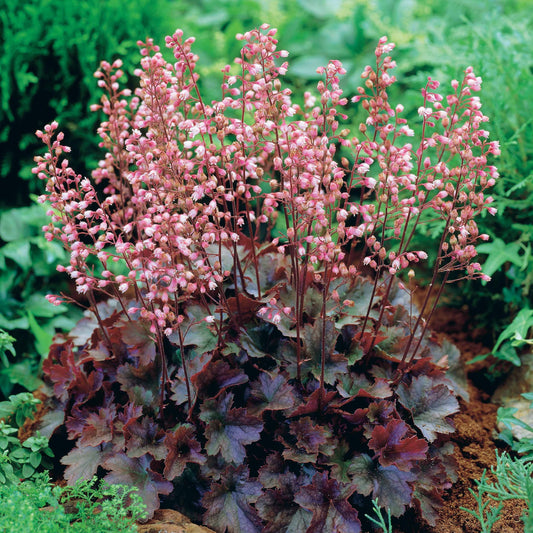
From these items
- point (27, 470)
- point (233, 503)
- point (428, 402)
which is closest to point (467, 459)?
point (428, 402)

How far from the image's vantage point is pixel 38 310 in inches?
143

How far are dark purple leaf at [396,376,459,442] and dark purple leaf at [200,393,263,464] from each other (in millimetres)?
629

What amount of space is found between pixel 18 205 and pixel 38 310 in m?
1.24

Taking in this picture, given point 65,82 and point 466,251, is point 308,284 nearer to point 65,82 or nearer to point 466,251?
point 466,251

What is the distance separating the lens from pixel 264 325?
7.93 ft

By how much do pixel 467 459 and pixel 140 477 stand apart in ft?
4.83

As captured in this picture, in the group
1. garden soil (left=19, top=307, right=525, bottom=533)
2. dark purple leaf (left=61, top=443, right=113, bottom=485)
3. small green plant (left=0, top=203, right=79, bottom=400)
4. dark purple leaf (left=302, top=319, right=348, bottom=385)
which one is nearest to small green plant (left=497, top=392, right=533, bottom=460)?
garden soil (left=19, top=307, right=525, bottom=533)

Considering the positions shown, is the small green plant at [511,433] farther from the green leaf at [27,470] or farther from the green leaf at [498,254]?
the green leaf at [27,470]

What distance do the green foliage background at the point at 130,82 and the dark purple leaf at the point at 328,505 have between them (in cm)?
137

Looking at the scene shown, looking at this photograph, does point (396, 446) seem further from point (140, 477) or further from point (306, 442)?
point (140, 477)

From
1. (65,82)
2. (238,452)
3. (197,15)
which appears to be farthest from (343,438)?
(197,15)

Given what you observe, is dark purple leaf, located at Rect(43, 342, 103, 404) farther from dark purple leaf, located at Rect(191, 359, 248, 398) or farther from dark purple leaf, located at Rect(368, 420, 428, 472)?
dark purple leaf, located at Rect(368, 420, 428, 472)

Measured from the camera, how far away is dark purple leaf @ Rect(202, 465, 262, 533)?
2139 mm

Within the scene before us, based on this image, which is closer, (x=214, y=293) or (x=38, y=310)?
(x=214, y=293)
